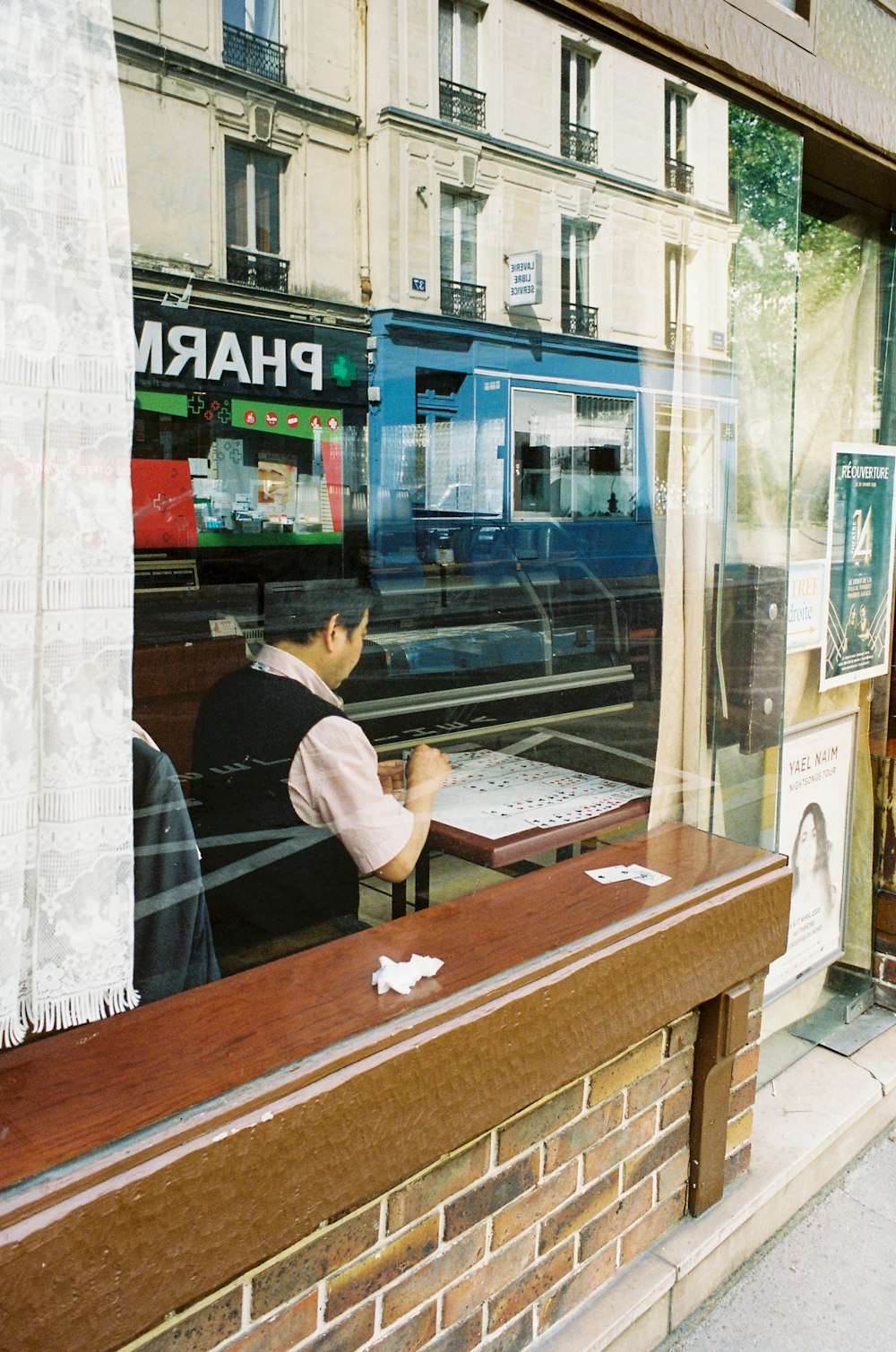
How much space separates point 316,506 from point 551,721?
223cm

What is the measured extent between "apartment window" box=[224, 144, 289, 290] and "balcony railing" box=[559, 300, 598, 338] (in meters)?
1.00

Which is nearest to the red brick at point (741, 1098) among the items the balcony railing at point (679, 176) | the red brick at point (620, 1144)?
the red brick at point (620, 1144)

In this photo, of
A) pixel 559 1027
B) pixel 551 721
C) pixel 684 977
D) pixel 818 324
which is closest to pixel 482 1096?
pixel 559 1027

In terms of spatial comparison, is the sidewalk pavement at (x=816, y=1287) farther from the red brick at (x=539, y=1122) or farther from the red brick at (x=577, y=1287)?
the red brick at (x=539, y=1122)

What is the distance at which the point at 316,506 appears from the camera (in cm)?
280

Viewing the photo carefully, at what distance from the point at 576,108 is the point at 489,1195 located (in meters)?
2.15

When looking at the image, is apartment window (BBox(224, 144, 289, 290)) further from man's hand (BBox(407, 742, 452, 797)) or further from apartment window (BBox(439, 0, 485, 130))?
man's hand (BBox(407, 742, 452, 797))

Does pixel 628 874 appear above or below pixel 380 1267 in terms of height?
above

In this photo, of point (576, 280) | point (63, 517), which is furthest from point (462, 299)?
point (63, 517)

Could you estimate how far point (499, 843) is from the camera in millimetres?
2381

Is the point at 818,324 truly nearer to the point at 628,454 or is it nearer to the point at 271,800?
the point at 628,454

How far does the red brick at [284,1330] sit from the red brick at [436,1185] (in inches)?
6.4

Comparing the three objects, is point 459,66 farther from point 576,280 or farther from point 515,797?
point 515,797

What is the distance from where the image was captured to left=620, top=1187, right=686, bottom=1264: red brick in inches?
85.0
